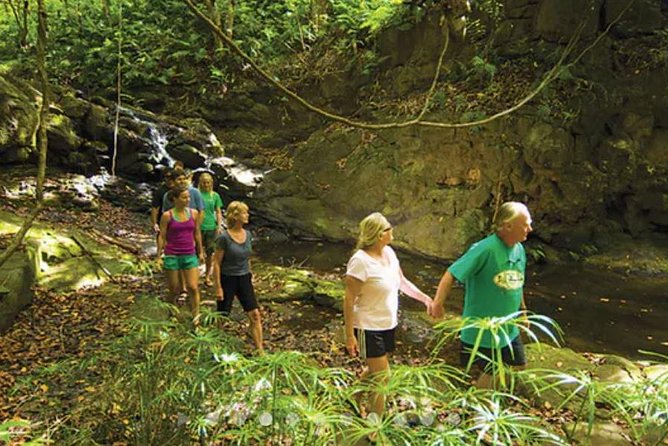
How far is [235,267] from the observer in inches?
201

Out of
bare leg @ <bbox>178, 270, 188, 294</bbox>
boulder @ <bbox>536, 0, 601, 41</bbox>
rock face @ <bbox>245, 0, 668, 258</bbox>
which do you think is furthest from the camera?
boulder @ <bbox>536, 0, 601, 41</bbox>

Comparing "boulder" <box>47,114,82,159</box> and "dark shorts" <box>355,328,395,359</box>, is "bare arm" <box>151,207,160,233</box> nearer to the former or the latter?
"dark shorts" <box>355,328,395,359</box>

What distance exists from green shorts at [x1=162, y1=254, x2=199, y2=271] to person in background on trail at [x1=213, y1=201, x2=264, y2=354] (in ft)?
2.61

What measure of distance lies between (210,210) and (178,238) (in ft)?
6.56

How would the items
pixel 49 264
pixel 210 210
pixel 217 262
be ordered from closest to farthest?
pixel 217 262, pixel 49 264, pixel 210 210

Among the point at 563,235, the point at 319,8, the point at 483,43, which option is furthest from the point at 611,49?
the point at 319,8

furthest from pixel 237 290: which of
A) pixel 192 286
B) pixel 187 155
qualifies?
pixel 187 155

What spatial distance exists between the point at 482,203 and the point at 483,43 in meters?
4.90

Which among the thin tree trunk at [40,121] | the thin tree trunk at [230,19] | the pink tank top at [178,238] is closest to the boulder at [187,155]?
the thin tree trunk at [230,19]

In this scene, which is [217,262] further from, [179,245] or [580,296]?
[580,296]

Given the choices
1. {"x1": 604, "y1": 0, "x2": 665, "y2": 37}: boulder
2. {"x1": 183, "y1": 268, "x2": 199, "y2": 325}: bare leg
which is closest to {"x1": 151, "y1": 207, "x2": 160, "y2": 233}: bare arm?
{"x1": 183, "y1": 268, "x2": 199, "y2": 325}: bare leg

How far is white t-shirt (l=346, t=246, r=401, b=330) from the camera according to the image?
3660 mm

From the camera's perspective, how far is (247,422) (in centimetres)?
243

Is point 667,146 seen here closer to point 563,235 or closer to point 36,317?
point 563,235
